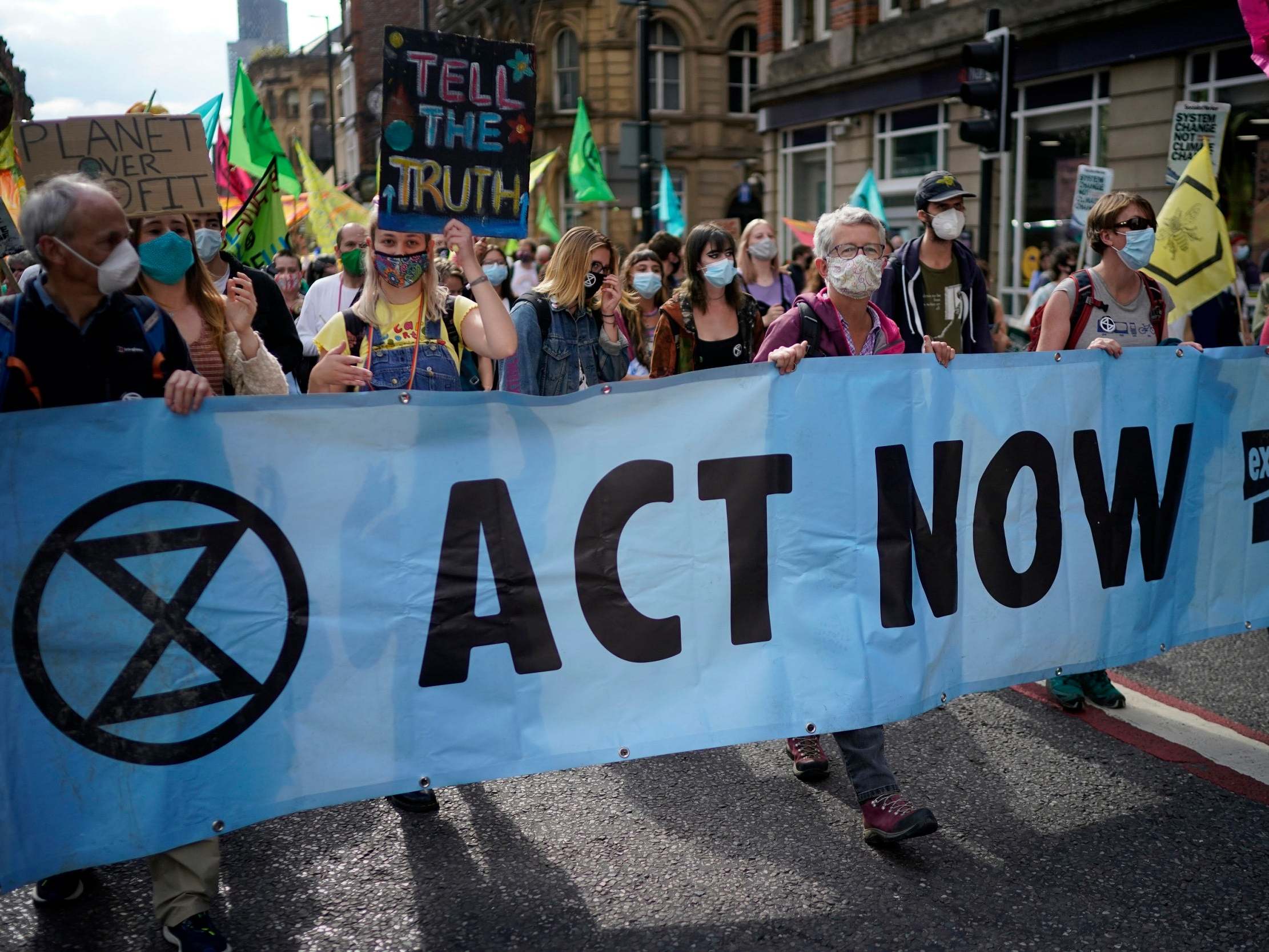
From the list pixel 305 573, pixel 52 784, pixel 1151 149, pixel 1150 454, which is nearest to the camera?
pixel 52 784

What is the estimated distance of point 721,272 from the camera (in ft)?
18.1

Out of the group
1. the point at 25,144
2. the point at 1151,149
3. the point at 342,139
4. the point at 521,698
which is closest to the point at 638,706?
the point at 521,698

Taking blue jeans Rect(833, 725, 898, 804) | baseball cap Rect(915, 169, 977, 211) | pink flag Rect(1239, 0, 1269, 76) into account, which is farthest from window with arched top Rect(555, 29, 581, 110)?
blue jeans Rect(833, 725, 898, 804)

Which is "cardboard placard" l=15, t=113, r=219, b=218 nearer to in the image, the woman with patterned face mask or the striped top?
the striped top

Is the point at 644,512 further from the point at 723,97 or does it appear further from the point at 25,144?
the point at 723,97

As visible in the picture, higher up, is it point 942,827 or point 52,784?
point 52,784

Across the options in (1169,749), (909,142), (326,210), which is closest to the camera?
(1169,749)

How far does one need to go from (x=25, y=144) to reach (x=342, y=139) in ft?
236

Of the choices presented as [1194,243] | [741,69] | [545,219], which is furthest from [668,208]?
[741,69]

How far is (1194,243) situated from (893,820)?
4.57 metres

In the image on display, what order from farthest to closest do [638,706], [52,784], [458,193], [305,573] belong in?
[458,193], [638,706], [305,573], [52,784]

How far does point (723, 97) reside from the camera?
3909cm

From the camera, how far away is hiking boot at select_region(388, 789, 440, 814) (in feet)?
13.5

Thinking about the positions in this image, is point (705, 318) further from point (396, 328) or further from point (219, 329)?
point (219, 329)
